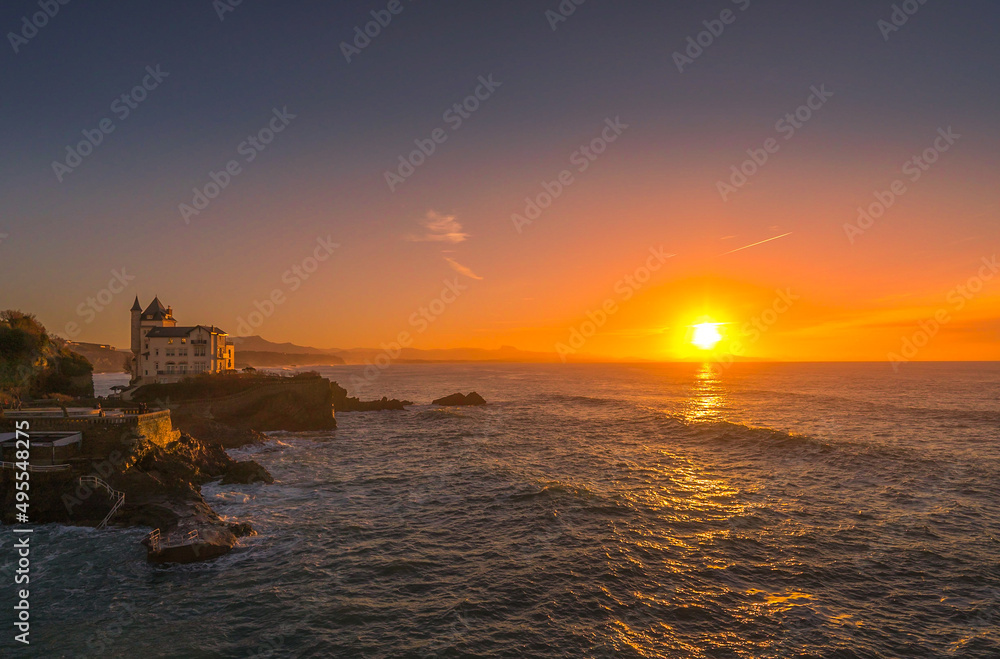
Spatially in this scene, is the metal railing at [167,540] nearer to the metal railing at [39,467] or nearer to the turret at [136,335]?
the metal railing at [39,467]

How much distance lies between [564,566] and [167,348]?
7470cm

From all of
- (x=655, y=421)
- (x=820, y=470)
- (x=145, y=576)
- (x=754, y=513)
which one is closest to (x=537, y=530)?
(x=754, y=513)

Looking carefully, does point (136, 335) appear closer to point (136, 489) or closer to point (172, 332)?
point (172, 332)

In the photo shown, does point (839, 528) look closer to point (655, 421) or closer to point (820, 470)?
point (820, 470)

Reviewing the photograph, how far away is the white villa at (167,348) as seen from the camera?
7262 centimetres

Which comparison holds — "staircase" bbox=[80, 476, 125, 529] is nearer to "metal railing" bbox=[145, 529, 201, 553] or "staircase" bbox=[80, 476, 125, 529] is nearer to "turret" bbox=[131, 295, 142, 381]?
"metal railing" bbox=[145, 529, 201, 553]

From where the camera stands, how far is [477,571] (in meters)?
21.3

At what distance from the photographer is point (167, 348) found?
73.1 meters

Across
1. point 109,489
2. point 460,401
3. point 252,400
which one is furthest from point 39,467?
point 460,401

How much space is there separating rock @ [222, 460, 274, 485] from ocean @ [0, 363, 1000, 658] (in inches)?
41.9

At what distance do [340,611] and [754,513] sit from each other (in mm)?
23898

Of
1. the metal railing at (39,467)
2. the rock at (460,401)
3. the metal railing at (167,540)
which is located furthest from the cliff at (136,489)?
the rock at (460,401)

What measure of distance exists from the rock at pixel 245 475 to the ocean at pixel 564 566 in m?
1.07

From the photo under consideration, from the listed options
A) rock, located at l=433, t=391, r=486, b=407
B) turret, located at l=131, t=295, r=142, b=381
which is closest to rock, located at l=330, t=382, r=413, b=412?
rock, located at l=433, t=391, r=486, b=407
